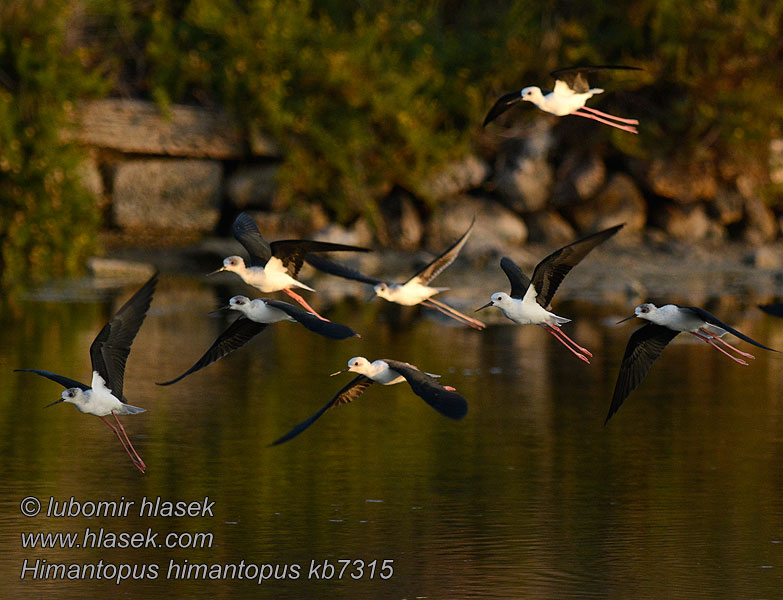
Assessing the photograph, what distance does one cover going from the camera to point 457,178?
21.4 metres

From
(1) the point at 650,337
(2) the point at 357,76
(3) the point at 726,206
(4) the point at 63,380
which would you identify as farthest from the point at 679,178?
(4) the point at 63,380

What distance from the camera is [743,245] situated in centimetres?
2197

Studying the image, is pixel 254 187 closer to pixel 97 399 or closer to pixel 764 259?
pixel 764 259

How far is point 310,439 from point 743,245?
12240 mm

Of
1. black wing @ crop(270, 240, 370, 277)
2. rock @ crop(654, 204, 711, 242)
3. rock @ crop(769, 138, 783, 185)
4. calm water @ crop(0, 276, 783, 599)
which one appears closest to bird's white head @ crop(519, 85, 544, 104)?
black wing @ crop(270, 240, 370, 277)

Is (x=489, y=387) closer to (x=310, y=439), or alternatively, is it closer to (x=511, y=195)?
(x=310, y=439)

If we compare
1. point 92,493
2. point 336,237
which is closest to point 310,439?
point 92,493

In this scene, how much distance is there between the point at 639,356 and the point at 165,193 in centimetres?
1332

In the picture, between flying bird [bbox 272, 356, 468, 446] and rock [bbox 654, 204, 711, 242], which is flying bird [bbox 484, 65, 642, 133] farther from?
rock [bbox 654, 204, 711, 242]

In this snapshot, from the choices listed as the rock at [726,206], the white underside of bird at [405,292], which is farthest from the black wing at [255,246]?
the rock at [726,206]

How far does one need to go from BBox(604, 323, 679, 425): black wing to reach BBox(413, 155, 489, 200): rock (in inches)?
495

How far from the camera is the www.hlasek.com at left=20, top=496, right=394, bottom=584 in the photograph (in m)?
7.77

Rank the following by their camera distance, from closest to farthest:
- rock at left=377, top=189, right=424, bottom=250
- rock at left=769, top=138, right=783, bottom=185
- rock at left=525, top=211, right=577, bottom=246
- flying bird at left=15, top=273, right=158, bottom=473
Answer: flying bird at left=15, top=273, right=158, bottom=473 < rock at left=377, top=189, right=424, bottom=250 < rock at left=525, top=211, right=577, bottom=246 < rock at left=769, top=138, right=783, bottom=185

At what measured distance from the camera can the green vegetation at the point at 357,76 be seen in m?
19.7
